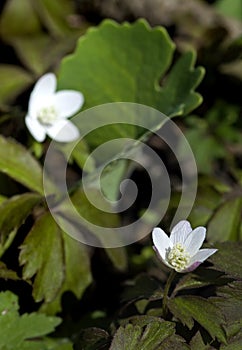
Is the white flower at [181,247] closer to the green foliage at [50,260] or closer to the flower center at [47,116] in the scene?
the green foliage at [50,260]

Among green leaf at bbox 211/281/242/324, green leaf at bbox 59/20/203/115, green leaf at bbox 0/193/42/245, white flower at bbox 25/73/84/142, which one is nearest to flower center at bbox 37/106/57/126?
white flower at bbox 25/73/84/142

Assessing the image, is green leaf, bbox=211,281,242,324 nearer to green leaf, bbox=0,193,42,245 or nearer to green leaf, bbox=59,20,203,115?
green leaf, bbox=0,193,42,245

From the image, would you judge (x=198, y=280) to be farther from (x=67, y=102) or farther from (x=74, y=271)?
(x=67, y=102)

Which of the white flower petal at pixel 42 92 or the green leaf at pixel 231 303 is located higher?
the white flower petal at pixel 42 92

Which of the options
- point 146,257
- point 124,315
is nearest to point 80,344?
point 124,315

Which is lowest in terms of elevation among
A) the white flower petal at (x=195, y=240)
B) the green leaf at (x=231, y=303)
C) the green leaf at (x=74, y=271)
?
the green leaf at (x=74, y=271)

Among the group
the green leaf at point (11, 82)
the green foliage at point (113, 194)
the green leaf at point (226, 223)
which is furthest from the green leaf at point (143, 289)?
the green leaf at point (11, 82)

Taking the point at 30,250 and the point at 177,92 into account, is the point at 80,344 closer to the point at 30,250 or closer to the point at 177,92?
the point at 30,250

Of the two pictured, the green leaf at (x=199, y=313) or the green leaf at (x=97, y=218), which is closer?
the green leaf at (x=199, y=313)
